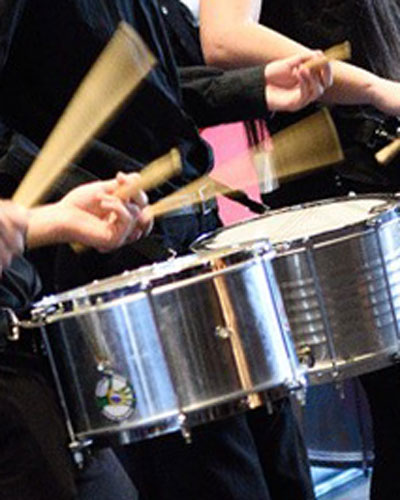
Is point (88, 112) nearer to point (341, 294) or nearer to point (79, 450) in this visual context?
point (79, 450)

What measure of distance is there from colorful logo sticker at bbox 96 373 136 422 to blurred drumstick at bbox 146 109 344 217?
32 centimetres

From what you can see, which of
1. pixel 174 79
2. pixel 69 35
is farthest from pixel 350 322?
pixel 69 35

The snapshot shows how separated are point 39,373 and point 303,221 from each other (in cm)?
62

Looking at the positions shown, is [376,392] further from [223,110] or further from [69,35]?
[69,35]

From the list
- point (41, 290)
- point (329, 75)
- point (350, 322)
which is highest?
point (329, 75)

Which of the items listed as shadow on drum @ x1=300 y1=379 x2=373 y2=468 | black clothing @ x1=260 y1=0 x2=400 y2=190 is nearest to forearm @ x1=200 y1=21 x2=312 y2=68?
black clothing @ x1=260 y1=0 x2=400 y2=190

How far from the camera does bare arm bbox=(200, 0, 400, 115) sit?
6.66 ft

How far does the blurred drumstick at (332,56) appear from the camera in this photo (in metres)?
1.83

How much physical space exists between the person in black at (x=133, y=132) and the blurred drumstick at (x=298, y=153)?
5 centimetres

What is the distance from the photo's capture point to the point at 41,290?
1.66 metres

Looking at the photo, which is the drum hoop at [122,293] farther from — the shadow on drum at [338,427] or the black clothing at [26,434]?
the shadow on drum at [338,427]

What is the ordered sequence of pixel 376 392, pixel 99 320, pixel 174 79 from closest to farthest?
1. pixel 99 320
2. pixel 174 79
3. pixel 376 392

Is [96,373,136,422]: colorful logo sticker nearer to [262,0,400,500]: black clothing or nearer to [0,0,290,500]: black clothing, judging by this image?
[0,0,290,500]: black clothing

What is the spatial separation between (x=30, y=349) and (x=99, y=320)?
0.10 metres
